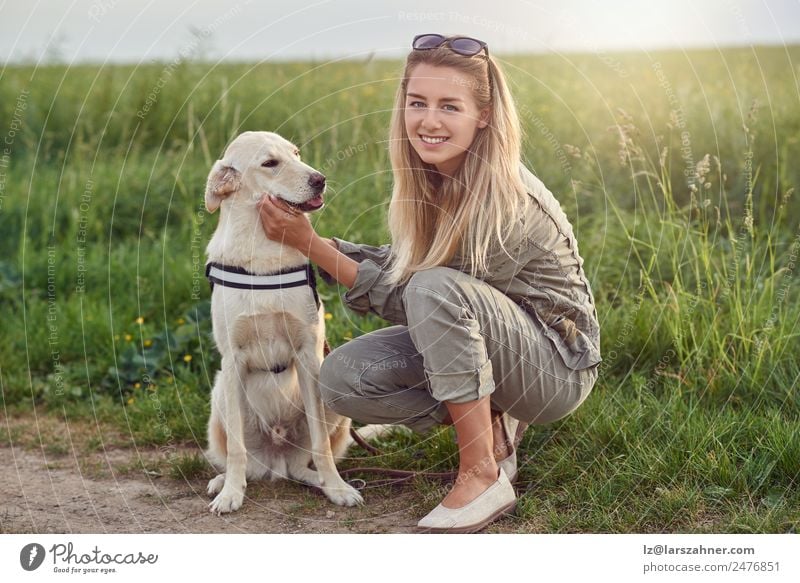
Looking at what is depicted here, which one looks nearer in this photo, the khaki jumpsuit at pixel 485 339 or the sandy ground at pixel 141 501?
the khaki jumpsuit at pixel 485 339

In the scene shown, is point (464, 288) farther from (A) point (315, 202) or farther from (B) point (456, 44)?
(B) point (456, 44)

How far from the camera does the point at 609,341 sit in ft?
16.0

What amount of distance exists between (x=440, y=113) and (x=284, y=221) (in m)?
0.78

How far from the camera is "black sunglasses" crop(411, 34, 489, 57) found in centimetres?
367

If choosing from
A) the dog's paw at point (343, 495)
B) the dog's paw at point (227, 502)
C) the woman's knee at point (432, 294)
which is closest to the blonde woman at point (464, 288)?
the woman's knee at point (432, 294)

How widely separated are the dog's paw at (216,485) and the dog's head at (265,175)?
1.23 meters

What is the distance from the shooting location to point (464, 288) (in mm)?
3662

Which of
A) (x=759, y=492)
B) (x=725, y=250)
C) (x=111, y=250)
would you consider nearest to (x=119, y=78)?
(x=111, y=250)

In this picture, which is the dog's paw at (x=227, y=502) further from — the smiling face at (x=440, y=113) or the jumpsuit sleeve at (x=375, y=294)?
the smiling face at (x=440, y=113)

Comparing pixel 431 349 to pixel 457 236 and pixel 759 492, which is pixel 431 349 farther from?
pixel 759 492

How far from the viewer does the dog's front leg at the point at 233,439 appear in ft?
13.2

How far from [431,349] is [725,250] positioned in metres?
2.77

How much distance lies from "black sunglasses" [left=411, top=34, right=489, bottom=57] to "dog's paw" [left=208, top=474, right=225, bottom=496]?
6.83 feet
